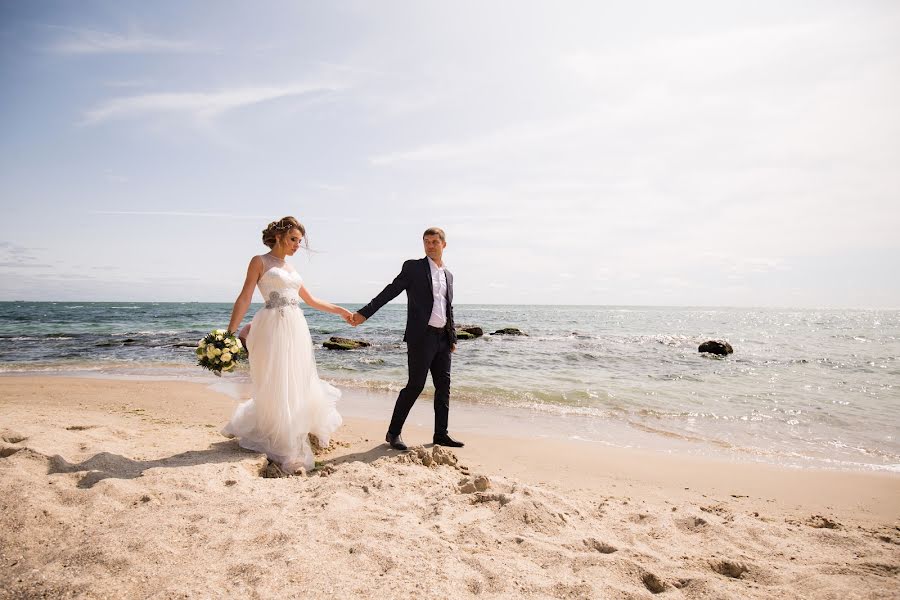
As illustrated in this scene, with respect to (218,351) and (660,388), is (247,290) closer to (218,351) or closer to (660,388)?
(218,351)

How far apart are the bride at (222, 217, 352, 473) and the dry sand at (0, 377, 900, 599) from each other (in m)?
0.29

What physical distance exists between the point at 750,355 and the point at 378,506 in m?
21.2

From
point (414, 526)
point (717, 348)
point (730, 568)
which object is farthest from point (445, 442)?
point (717, 348)

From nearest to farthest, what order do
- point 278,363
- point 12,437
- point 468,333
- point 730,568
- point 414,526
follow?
point 730,568 < point 414,526 < point 12,437 < point 278,363 < point 468,333

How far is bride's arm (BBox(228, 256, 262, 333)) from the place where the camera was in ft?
15.8

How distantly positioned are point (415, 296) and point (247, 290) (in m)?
1.99

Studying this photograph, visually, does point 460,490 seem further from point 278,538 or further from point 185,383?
point 185,383

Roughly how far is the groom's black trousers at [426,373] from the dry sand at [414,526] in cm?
55

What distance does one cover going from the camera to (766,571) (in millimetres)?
2914

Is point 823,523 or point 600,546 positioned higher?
point 600,546

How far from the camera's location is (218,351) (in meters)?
4.80

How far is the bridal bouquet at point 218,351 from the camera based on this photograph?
4777mm

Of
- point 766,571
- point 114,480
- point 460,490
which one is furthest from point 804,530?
point 114,480

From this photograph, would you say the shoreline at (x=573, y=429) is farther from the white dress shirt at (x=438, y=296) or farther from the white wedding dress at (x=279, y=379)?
the white wedding dress at (x=279, y=379)
